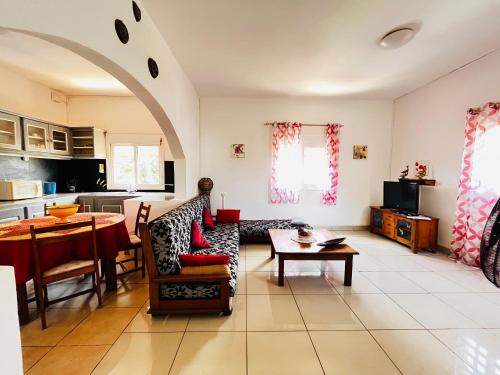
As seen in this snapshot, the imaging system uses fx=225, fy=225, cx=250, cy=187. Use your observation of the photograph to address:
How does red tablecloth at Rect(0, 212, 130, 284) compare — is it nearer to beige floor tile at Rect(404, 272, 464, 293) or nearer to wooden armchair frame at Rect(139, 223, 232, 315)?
wooden armchair frame at Rect(139, 223, 232, 315)

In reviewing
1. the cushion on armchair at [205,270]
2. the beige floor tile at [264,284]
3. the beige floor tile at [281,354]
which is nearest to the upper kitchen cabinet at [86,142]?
the cushion on armchair at [205,270]

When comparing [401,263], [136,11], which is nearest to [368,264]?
[401,263]

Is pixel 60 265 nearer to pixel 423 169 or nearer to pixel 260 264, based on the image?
pixel 260 264

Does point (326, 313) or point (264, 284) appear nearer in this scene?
point (326, 313)

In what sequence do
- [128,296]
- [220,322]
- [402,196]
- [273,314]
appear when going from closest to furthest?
1. [220,322]
2. [273,314]
3. [128,296]
4. [402,196]

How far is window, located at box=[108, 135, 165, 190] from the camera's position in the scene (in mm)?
4742

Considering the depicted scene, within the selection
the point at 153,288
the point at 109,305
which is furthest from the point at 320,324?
the point at 109,305

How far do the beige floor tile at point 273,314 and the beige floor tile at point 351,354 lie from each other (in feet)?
0.73

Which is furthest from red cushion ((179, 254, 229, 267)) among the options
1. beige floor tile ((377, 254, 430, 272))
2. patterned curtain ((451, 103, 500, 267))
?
patterned curtain ((451, 103, 500, 267))

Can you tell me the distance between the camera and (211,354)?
164 cm

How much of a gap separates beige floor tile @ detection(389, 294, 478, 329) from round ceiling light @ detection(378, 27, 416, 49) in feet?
9.20

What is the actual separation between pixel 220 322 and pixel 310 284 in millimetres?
1197

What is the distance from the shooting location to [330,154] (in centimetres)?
476

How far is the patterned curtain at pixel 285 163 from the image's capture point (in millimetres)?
4695
